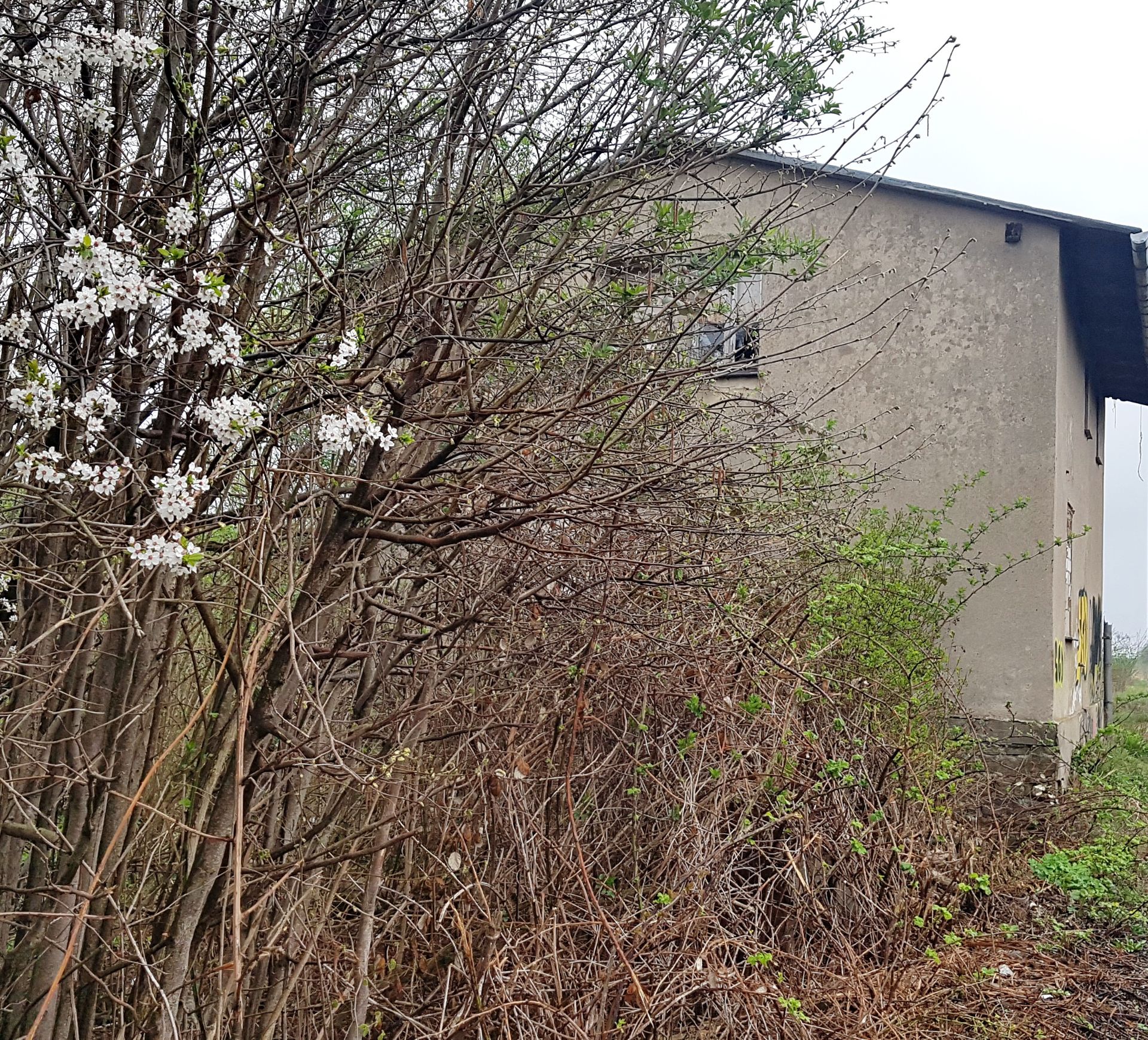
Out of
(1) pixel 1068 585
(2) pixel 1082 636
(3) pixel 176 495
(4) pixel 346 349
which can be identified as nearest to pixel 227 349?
(4) pixel 346 349

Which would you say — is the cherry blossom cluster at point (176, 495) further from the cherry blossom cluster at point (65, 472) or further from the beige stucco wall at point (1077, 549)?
the beige stucco wall at point (1077, 549)

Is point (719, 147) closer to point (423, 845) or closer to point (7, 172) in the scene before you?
point (7, 172)

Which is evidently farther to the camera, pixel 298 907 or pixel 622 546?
pixel 622 546

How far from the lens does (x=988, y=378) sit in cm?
928

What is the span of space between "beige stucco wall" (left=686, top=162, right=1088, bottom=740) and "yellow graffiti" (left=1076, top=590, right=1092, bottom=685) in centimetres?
97

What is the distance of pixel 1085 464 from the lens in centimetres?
1202

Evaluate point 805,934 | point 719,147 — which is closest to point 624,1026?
point 805,934

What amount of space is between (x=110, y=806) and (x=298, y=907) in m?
0.77

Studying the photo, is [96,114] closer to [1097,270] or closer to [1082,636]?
[1097,270]

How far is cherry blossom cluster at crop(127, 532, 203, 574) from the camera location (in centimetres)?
255

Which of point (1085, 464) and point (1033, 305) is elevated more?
point (1033, 305)

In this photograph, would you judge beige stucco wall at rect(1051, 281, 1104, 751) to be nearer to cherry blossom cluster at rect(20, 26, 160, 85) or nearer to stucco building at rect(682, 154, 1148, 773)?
stucco building at rect(682, 154, 1148, 773)

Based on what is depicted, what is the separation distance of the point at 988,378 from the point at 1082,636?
13.6ft

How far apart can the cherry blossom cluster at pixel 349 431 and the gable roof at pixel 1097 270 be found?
5.69 meters
